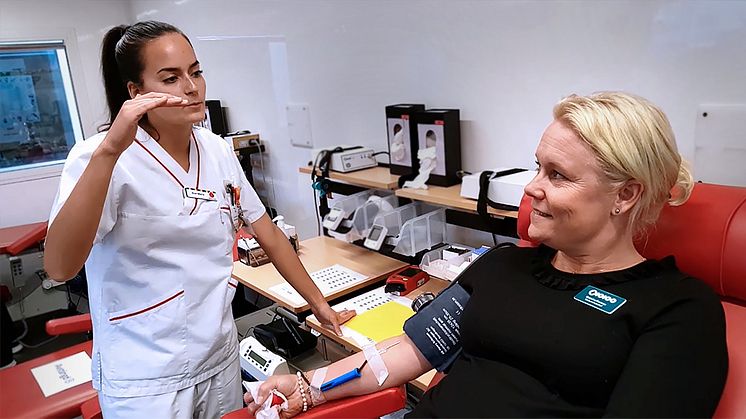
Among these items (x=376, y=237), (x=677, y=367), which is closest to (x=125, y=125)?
(x=677, y=367)

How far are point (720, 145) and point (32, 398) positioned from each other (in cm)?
244

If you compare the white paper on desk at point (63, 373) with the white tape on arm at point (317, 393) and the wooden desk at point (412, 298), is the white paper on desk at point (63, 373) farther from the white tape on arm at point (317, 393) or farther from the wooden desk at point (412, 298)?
the white tape on arm at point (317, 393)

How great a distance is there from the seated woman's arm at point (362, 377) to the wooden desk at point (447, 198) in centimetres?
59

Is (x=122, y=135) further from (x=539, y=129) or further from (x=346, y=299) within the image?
(x=539, y=129)

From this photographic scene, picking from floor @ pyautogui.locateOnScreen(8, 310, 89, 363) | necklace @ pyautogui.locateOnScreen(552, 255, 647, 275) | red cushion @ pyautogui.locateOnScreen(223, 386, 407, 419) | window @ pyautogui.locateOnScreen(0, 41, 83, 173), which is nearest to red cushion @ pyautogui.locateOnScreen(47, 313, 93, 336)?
red cushion @ pyautogui.locateOnScreen(223, 386, 407, 419)

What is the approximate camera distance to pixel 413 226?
2.11m

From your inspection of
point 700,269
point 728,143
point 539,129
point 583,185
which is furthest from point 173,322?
point 728,143

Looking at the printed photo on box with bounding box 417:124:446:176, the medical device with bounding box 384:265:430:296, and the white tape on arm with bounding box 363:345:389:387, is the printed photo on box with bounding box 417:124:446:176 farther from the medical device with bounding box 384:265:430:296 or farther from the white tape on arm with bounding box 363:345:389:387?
the white tape on arm with bounding box 363:345:389:387

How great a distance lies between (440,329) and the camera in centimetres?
128

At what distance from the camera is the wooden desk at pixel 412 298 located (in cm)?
139

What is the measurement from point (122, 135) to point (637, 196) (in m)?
1.08

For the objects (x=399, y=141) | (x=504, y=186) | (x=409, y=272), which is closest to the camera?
(x=504, y=186)

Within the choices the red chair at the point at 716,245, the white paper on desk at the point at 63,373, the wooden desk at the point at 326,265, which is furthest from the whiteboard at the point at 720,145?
the white paper on desk at the point at 63,373

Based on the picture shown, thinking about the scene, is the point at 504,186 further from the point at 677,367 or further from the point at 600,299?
the point at 677,367
